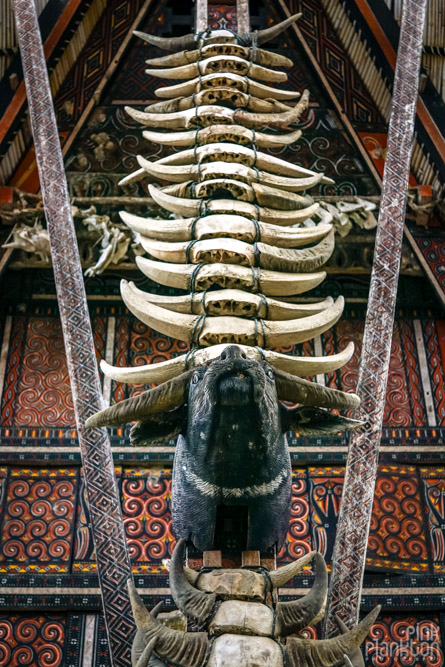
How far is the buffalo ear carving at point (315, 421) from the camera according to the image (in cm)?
380

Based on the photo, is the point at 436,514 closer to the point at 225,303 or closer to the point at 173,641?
the point at 225,303

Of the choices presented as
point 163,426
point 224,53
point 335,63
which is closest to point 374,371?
point 163,426

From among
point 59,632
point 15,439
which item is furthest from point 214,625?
point 15,439

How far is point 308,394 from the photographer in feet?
12.3

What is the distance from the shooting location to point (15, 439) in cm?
706

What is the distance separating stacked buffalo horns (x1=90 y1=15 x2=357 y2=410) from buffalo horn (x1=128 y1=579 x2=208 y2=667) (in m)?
0.89

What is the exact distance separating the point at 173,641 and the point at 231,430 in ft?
2.20

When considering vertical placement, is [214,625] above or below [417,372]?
below

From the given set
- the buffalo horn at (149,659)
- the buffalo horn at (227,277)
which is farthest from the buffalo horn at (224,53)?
the buffalo horn at (149,659)

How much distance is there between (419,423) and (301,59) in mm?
3181

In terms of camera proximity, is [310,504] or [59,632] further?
[310,504]

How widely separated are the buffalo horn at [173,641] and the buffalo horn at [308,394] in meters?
0.87

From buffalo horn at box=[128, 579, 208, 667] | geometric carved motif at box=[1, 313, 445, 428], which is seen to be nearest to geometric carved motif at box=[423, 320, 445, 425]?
geometric carved motif at box=[1, 313, 445, 428]

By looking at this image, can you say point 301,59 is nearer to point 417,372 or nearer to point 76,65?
point 76,65
